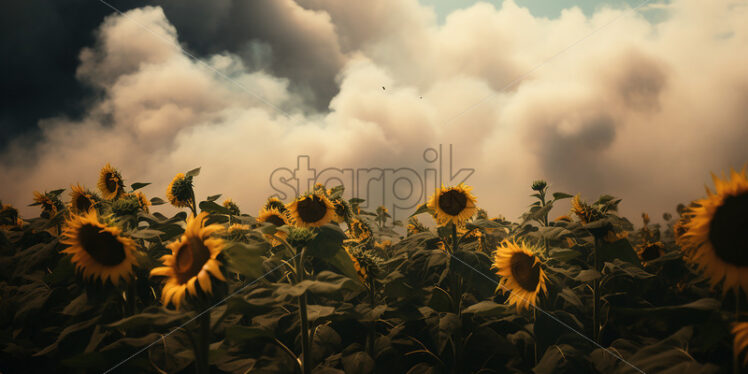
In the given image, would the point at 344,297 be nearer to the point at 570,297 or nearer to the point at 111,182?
the point at 570,297

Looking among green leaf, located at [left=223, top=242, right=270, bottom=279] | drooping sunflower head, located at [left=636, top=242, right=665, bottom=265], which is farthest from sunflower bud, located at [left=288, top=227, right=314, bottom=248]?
drooping sunflower head, located at [left=636, top=242, right=665, bottom=265]

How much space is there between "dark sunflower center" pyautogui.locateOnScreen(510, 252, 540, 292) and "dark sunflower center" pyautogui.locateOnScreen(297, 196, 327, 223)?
175 cm

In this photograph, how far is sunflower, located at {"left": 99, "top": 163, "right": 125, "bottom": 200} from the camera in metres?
4.26

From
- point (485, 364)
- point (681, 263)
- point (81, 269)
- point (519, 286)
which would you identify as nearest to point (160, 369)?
point (81, 269)

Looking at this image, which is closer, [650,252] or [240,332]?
[240,332]

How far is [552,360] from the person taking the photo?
2100mm

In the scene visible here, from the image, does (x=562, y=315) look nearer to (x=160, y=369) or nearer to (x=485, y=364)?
(x=485, y=364)

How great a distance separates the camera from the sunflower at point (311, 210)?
3.34 m

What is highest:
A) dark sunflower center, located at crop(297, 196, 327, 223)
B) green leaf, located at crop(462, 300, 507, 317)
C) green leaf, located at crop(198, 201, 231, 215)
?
dark sunflower center, located at crop(297, 196, 327, 223)

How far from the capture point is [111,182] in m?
4.35

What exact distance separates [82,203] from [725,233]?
5194 mm

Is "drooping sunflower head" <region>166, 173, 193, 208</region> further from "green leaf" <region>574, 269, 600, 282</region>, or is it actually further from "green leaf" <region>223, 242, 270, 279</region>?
"green leaf" <region>574, 269, 600, 282</region>

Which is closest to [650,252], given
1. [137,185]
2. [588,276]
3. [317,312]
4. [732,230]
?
[588,276]

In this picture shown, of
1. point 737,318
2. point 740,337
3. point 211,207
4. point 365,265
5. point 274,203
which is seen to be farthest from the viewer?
point 274,203
